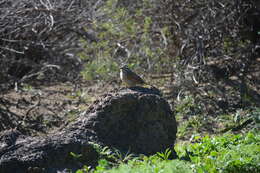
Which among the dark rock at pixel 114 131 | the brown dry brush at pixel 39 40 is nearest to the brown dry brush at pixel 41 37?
the brown dry brush at pixel 39 40

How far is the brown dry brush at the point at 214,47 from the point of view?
10602 mm

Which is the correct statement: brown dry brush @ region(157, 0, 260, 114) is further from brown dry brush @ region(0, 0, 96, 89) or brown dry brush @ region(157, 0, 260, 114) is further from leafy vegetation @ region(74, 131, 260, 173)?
leafy vegetation @ region(74, 131, 260, 173)

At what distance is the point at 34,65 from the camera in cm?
1265

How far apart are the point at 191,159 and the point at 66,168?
146 cm

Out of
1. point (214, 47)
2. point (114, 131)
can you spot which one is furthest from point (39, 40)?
point (114, 131)

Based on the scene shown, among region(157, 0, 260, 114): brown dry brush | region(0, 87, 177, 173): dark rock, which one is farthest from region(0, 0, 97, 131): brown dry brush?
region(0, 87, 177, 173): dark rock

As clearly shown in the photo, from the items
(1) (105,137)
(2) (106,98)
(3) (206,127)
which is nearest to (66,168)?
(1) (105,137)

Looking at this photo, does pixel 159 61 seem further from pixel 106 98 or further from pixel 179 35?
pixel 106 98

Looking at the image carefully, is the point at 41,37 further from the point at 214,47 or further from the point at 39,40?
the point at 214,47

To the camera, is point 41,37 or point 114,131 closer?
point 114,131

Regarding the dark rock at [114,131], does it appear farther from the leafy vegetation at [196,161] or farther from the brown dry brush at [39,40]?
the brown dry brush at [39,40]

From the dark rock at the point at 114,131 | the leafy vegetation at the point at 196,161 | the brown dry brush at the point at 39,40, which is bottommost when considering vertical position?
the leafy vegetation at the point at 196,161

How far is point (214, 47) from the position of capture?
1122 cm

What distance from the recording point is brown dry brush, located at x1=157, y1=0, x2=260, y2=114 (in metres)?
10.6
